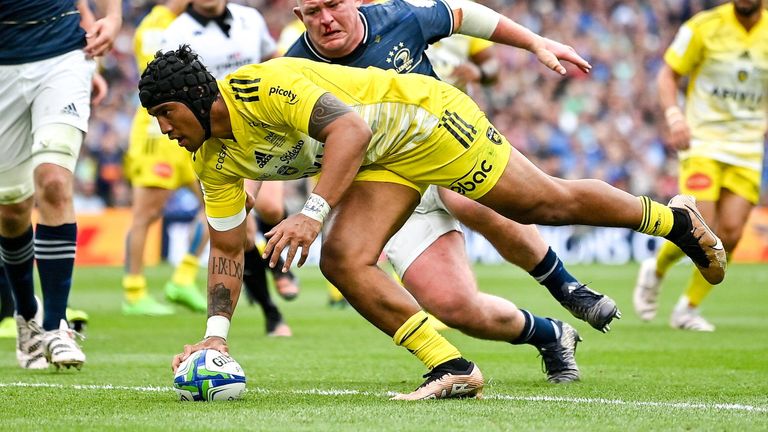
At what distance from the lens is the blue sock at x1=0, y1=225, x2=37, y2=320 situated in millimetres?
7195

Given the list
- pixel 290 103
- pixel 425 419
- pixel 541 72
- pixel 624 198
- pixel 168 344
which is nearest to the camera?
pixel 425 419

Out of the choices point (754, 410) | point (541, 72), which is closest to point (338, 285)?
point (754, 410)

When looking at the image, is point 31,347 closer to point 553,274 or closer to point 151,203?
point 553,274

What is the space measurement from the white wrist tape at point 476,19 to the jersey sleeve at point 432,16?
63 mm

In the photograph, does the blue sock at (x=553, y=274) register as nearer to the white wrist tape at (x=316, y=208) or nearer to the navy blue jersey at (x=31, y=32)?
the white wrist tape at (x=316, y=208)

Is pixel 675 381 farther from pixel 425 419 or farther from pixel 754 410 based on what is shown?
Answer: pixel 425 419

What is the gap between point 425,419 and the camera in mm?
4730

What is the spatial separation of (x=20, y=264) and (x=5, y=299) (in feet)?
5.99

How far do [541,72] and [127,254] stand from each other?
53.8 feet

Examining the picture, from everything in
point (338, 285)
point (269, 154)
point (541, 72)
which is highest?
point (269, 154)

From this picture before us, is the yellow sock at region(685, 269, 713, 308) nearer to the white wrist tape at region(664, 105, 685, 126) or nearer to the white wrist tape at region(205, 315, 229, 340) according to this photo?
the white wrist tape at region(664, 105, 685, 126)

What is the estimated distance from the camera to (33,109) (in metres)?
6.93

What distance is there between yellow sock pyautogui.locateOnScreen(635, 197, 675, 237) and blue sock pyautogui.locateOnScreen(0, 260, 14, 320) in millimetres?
4842

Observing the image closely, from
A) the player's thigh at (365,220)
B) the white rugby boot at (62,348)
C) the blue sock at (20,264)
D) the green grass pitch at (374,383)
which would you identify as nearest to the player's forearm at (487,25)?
the player's thigh at (365,220)
